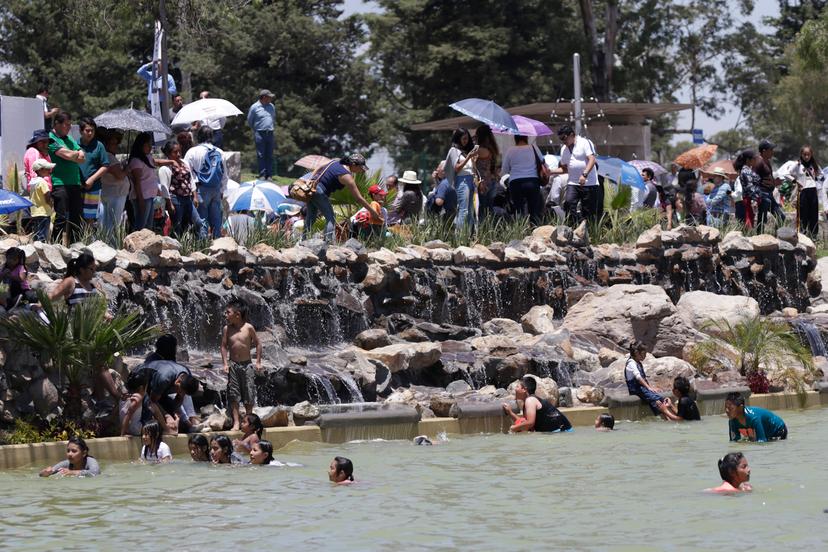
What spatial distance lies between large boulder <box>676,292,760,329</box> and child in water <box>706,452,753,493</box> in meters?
8.20

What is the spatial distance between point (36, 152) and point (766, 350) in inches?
348

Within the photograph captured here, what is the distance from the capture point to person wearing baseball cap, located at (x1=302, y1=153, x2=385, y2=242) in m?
18.8

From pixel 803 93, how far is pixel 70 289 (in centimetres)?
4213

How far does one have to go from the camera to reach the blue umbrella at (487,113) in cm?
2109

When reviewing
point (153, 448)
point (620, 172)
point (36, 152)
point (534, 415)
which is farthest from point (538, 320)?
point (153, 448)

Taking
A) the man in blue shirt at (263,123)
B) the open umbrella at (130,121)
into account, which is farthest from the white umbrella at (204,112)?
the open umbrella at (130,121)

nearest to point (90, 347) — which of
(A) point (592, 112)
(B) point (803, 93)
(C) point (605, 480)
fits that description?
(C) point (605, 480)

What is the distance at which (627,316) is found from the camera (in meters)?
19.2

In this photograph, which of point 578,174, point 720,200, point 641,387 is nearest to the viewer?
point 641,387

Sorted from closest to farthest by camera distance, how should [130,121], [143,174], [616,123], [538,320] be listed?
[130,121] → [143,174] → [538,320] → [616,123]

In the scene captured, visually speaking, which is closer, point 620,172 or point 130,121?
point 130,121

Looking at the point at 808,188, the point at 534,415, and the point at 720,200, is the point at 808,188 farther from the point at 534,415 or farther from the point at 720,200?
the point at 534,415

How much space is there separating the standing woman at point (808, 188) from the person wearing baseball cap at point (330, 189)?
308 inches

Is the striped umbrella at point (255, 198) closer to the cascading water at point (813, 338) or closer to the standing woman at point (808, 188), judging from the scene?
the cascading water at point (813, 338)
